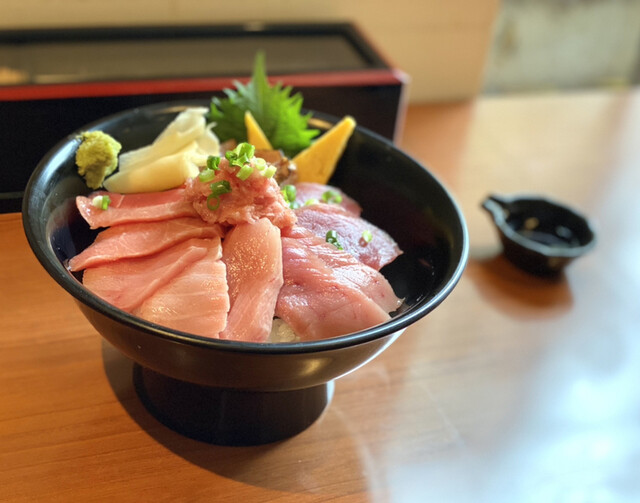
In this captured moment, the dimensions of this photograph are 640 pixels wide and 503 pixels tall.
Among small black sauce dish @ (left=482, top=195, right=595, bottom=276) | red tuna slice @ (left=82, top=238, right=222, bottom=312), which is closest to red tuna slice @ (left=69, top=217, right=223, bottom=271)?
red tuna slice @ (left=82, top=238, right=222, bottom=312)

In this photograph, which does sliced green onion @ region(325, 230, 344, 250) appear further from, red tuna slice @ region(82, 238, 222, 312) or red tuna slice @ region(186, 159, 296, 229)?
red tuna slice @ region(82, 238, 222, 312)

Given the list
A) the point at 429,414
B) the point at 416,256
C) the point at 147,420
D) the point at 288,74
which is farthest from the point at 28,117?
the point at 429,414

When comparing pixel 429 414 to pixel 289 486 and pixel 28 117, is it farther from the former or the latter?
pixel 28 117

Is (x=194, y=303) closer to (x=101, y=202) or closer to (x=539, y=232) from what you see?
(x=101, y=202)

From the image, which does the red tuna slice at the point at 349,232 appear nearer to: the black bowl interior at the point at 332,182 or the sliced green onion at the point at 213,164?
the black bowl interior at the point at 332,182

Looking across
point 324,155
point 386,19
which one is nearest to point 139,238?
point 324,155
